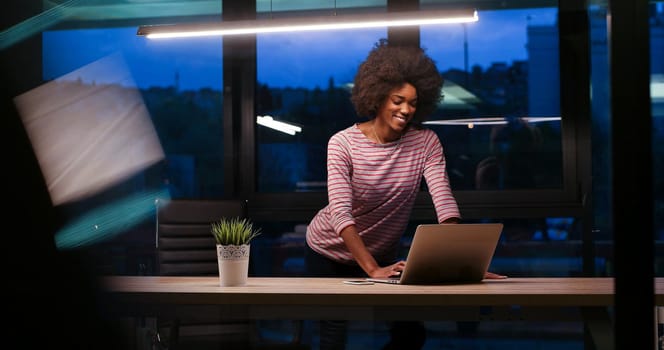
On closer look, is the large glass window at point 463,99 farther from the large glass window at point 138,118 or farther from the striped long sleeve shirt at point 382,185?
the striped long sleeve shirt at point 382,185

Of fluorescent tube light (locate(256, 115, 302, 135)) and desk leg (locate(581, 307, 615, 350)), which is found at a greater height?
fluorescent tube light (locate(256, 115, 302, 135))

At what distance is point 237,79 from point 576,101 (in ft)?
6.68

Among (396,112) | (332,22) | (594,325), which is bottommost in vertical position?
(594,325)

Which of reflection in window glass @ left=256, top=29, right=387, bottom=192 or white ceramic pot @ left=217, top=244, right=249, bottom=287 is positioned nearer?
white ceramic pot @ left=217, top=244, right=249, bottom=287

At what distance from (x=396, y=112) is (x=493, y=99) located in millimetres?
1911

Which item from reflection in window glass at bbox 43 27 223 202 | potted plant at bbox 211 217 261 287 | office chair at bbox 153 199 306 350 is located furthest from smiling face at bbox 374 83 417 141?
reflection in window glass at bbox 43 27 223 202

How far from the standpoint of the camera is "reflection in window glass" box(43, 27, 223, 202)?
538cm

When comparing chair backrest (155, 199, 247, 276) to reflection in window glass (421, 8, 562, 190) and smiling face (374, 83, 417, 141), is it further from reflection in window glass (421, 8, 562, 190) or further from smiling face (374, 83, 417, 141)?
reflection in window glass (421, 8, 562, 190)

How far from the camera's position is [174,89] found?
18.8 feet

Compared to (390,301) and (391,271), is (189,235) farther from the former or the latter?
(390,301)

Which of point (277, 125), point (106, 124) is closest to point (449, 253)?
point (277, 125)

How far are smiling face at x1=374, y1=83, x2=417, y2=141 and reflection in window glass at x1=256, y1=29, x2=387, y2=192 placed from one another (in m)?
1.74

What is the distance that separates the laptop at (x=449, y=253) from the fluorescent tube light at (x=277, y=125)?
9.23 feet

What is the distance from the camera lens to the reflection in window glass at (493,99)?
5039mm
